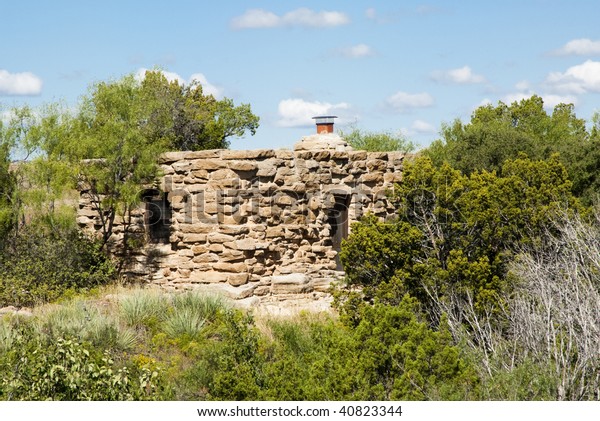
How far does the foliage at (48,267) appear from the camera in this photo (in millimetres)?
14188

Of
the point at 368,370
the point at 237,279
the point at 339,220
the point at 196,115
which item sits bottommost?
the point at 368,370

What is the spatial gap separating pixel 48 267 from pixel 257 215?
390cm

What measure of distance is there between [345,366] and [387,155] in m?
8.53

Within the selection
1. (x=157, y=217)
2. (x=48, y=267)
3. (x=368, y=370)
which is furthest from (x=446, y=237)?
(x=48, y=267)

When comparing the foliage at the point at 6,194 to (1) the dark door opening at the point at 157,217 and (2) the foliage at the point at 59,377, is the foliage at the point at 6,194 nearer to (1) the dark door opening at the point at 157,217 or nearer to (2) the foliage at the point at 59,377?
(1) the dark door opening at the point at 157,217

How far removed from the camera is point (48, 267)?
14.8m

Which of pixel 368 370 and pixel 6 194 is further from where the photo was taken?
pixel 6 194

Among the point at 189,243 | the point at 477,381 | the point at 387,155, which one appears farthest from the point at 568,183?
the point at 189,243

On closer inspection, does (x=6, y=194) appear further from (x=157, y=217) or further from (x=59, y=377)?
(x=59, y=377)

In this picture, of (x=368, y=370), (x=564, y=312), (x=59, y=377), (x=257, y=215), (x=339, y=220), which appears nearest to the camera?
(x=59, y=377)

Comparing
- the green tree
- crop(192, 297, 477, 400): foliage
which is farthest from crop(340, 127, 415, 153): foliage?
crop(192, 297, 477, 400): foliage

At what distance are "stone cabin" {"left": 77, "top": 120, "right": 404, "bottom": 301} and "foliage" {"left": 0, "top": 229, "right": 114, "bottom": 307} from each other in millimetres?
872

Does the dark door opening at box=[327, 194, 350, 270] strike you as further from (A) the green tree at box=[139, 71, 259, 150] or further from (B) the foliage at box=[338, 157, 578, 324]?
(A) the green tree at box=[139, 71, 259, 150]

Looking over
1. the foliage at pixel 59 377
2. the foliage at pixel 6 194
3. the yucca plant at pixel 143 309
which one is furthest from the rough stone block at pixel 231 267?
the foliage at pixel 59 377
